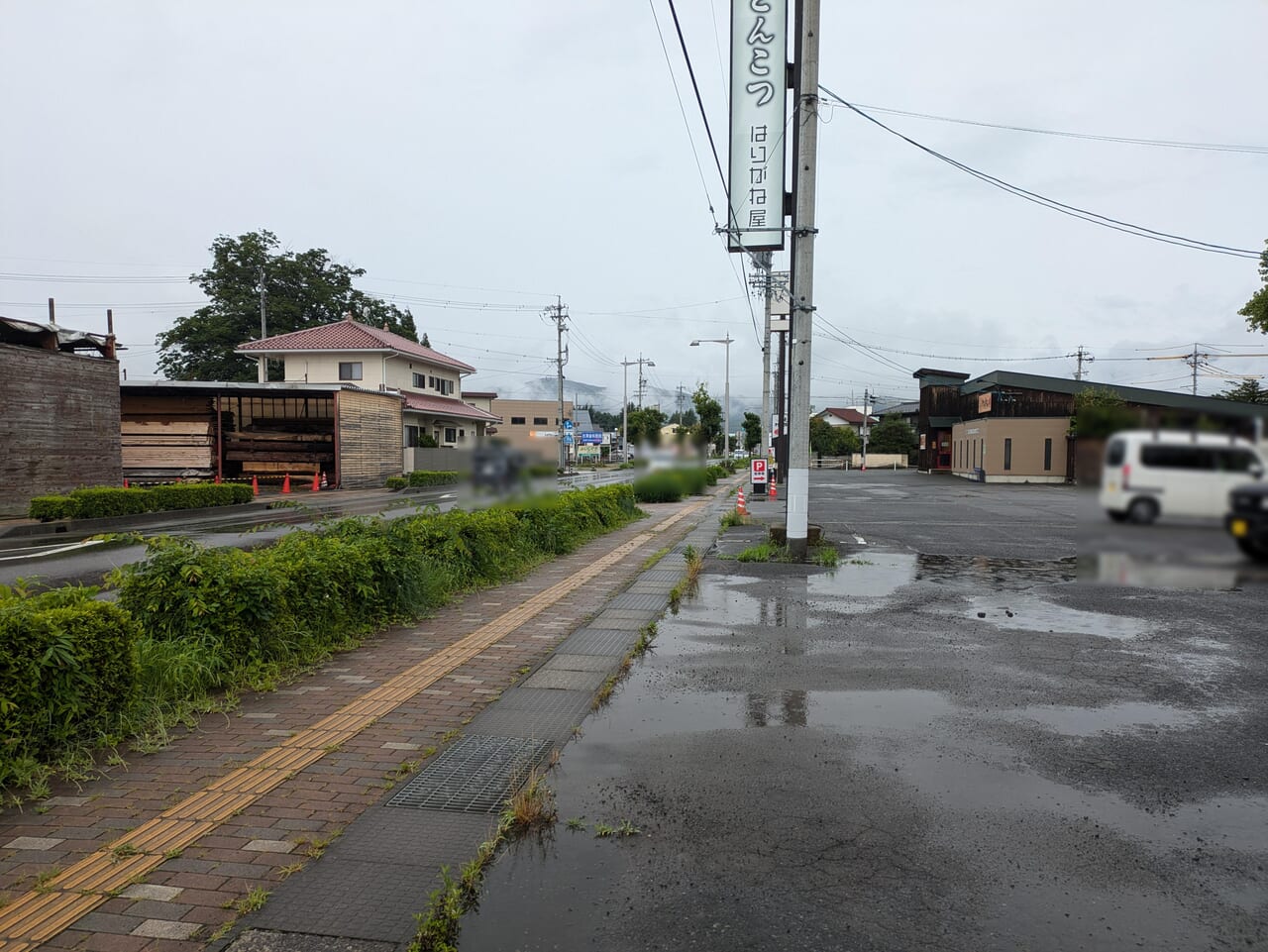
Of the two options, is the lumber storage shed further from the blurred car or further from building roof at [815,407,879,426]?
building roof at [815,407,879,426]

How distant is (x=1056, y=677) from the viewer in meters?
7.34

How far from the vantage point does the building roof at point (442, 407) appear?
1570 inches

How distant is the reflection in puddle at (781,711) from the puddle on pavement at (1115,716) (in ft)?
2.26

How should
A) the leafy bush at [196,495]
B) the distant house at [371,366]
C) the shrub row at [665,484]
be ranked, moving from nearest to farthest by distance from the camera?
the leafy bush at [196,495], the shrub row at [665,484], the distant house at [371,366]

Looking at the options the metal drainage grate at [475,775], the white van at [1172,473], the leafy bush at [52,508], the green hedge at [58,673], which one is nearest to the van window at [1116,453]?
the white van at [1172,473]

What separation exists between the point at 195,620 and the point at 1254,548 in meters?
7.24

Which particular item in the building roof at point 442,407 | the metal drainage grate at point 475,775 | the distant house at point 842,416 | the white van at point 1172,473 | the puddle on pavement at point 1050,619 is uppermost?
the distant house at point 842,416

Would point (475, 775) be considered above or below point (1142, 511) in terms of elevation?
below

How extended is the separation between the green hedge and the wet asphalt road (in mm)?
3049

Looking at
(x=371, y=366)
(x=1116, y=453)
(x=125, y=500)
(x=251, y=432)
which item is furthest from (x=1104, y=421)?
(x=371, y=366)

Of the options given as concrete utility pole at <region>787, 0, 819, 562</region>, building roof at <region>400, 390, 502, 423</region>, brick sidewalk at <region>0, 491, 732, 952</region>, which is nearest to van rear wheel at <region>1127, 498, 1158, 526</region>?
brick sidewalk at <region>0, 491, 732, 952</region>

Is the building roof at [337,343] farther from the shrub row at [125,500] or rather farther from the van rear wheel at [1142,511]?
the van rear wheel at [1142,511]

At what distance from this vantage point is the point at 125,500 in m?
21.1

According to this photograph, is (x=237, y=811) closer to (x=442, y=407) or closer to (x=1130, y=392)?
(x=1130, y=392)
